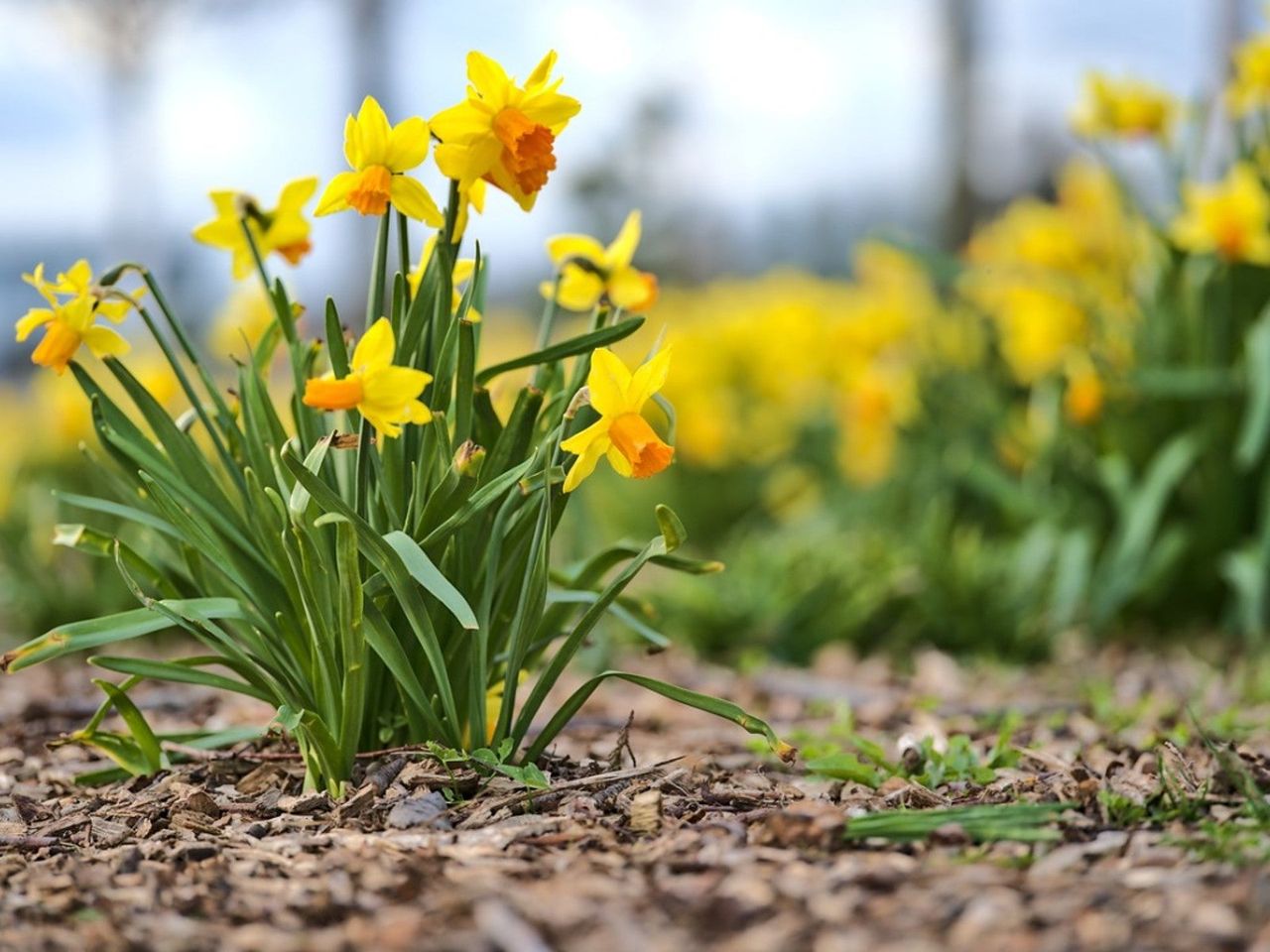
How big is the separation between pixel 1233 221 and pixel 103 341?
9.22ft

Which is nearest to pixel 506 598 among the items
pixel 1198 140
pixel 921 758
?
pixel 921 758

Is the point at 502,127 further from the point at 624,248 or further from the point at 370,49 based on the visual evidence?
the point at 370,49

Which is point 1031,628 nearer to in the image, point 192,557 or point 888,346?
point 888,346

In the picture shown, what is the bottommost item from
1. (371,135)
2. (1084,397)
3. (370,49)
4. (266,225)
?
(1084,397)

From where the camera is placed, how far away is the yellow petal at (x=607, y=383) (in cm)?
159

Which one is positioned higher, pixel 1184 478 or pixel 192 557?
pixel 192 557

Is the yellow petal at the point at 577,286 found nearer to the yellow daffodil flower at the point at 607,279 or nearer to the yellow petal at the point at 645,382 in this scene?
the yellow daffodil flower at the point at 607,279

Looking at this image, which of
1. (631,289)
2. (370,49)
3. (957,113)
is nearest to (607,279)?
(631,289)

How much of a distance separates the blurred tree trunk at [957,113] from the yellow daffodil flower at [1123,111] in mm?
4835

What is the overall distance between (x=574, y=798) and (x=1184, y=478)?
2635mm

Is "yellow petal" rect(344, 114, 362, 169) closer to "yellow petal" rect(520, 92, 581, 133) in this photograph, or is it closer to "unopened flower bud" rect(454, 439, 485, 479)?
"yellow petal" rect(520, 92, 581, 133)

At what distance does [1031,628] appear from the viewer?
11.7 feet

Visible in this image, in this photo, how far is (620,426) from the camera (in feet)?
5.29

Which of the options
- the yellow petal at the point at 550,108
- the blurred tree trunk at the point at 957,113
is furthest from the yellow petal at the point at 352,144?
the blurred tree trunk at the point at 957,113
